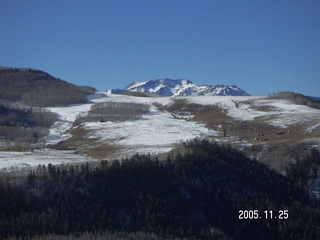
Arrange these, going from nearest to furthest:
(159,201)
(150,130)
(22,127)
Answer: (159,201) < (150,130) < (22,127)

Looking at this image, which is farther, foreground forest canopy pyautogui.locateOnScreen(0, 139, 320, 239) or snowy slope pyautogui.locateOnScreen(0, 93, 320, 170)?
snowy slope pyautogui.locateOnScreen(0, 93, 320, 170)

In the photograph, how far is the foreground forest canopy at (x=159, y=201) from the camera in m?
62.7

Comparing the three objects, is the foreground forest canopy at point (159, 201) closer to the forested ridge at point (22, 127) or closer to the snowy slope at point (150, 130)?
the snowy slope at point (150, 130)

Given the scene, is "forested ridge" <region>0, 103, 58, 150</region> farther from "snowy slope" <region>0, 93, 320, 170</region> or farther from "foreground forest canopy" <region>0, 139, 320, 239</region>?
"foreground forest canopy" <region>0, 139, 320, 239</region>

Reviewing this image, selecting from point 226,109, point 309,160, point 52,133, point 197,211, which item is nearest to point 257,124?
point 226,109

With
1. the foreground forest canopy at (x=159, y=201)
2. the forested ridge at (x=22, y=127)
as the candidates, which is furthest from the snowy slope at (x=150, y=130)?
the foreground forest canopy at (x=159, y=201)

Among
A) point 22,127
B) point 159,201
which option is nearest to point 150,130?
point 22,127

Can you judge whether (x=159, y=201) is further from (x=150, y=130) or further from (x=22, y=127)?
(x=22, y=127)

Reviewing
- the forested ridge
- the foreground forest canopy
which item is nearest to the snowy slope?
the forested ridge

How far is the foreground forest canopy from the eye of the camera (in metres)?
62.7

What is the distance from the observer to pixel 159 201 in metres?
70.8

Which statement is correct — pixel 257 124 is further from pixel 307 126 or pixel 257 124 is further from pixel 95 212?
pixel 95 212

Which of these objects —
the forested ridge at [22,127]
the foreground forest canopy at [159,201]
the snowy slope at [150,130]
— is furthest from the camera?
the forested ridge at [22,127]

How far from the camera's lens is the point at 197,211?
7175cm
